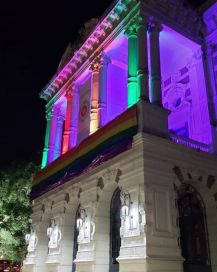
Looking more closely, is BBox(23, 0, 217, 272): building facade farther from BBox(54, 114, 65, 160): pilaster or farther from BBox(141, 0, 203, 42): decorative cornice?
BBox(54, 114, 65, 160): pilaster

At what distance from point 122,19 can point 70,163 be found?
8161mm

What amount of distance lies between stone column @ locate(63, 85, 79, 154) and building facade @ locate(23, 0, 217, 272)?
0.23ft

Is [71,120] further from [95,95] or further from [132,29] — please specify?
[132,29]

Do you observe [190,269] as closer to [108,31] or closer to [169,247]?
[169,247]

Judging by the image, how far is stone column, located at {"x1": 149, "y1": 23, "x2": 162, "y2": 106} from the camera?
649 inches

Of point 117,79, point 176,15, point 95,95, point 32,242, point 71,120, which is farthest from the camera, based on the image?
point 71,120

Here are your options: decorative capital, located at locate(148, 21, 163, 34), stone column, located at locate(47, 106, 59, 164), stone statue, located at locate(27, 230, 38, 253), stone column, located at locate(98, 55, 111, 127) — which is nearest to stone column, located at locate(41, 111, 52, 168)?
stone column, located at locate(47, 106, 59, 164)

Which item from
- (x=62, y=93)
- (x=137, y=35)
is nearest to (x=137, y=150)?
(x=137, y=35)

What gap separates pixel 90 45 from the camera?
21875 mm

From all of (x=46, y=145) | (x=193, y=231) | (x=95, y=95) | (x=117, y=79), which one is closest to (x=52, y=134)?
(x=46, y=145)

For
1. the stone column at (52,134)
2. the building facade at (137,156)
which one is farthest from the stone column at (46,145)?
the building facade at (137,156)

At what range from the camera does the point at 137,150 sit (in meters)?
14.5

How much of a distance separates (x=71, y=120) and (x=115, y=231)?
28.8 feet

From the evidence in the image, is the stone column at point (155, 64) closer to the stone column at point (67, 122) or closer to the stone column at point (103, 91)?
the stone column at point (103, 91)
